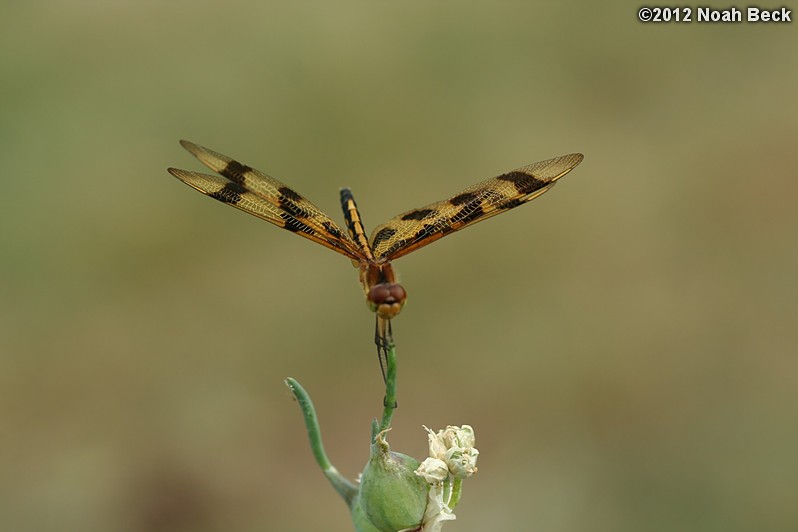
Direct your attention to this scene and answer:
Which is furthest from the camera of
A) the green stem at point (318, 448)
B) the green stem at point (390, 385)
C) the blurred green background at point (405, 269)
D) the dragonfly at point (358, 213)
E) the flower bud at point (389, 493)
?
the blurred green background at point (405, 269)

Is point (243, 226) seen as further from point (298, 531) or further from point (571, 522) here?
point (571, 522)

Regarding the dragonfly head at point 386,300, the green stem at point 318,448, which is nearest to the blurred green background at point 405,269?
the green stem at point 318,448

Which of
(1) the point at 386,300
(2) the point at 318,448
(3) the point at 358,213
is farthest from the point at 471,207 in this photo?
(2) the point at 318,448

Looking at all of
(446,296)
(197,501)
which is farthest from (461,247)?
(197,501)

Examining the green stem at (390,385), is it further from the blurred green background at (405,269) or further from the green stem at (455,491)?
the blurred green background at (405,269)

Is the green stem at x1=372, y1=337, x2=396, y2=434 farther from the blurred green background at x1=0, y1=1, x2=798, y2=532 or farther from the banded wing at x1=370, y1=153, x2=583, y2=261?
the blurred green background at x1=0, y1=1, x2=798, y2=532
